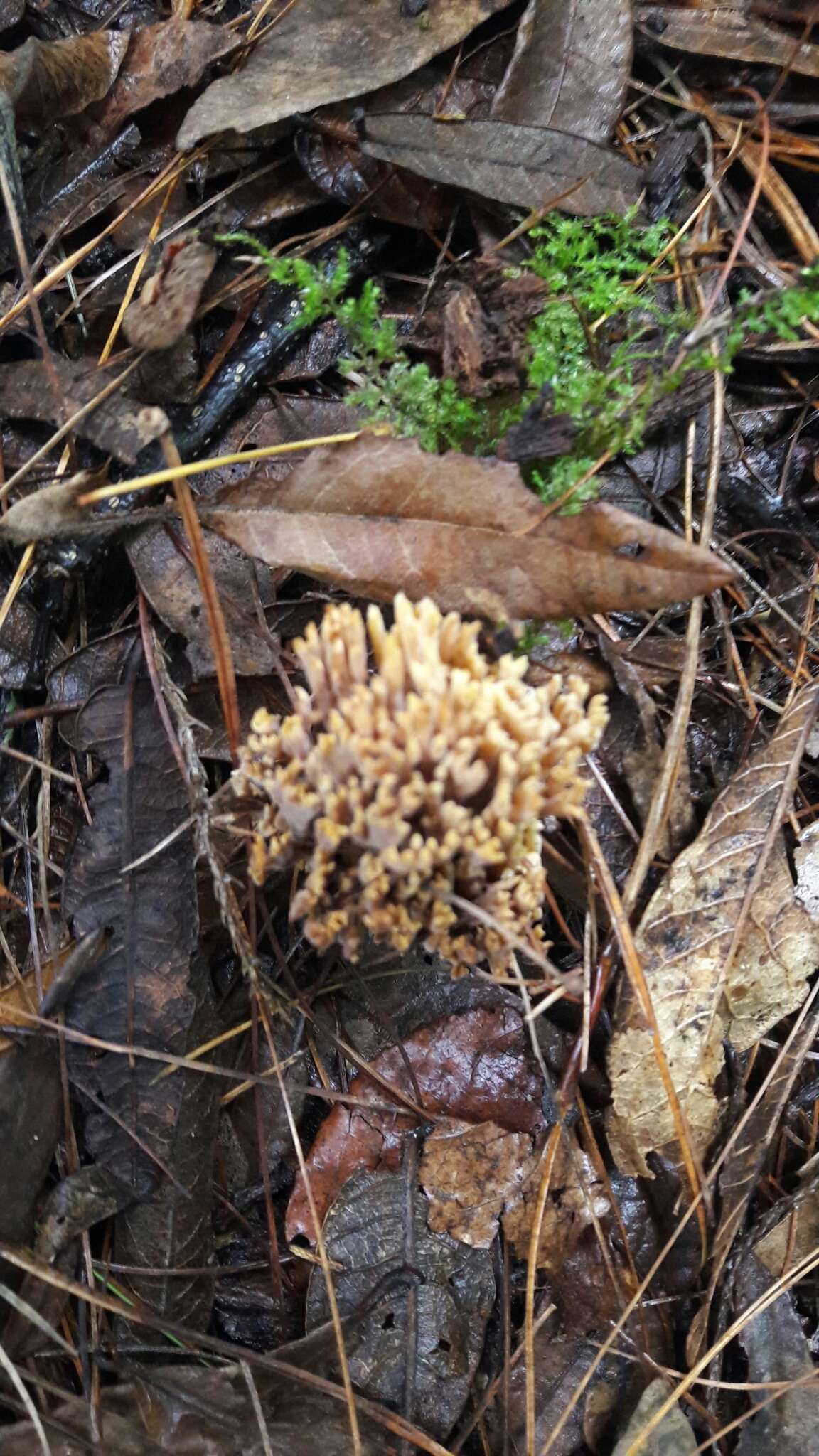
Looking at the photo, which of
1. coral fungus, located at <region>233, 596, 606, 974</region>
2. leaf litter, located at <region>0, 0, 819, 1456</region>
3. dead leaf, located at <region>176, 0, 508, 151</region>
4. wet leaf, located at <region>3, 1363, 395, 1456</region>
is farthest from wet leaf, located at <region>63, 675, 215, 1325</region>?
dead leaf, located at <region>176, 0, 508, 151</region>

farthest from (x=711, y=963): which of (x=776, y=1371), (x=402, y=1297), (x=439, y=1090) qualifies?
(x=402, y=1297)

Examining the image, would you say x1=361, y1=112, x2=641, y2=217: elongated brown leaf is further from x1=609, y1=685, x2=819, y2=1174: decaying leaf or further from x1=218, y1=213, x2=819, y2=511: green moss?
x1=609, y1=685, x2=819, y2=1174: decaying leaf

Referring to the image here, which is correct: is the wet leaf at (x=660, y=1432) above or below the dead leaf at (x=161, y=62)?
below

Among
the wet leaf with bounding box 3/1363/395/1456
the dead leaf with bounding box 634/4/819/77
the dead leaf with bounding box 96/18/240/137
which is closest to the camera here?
the wet leaf with bounding box 3/1363/395/1456

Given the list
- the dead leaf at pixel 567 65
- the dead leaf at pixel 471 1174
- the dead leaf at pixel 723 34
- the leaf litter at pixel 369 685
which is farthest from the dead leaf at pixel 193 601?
the dead leaf at pixel 723 34

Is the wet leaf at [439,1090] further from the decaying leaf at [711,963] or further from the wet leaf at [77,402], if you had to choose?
the wet leaf at [77,402]

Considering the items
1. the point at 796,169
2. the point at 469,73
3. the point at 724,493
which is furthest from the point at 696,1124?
the point at 469,73
